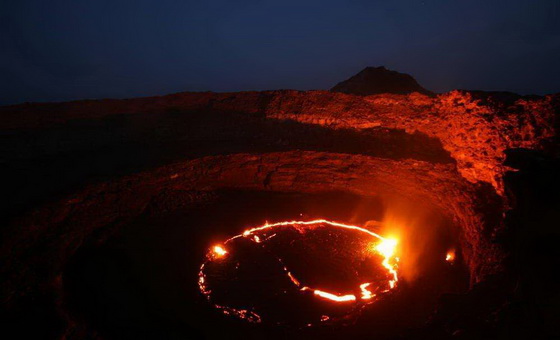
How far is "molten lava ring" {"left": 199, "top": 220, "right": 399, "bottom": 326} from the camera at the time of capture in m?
4.70

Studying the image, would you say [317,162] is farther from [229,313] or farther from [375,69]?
[375,69]

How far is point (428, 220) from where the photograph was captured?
22.7ft

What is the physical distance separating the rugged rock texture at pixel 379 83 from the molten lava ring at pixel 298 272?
886 centimetres

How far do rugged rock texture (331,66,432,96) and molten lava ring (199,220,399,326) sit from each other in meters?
8.86

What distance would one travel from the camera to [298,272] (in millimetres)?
5453

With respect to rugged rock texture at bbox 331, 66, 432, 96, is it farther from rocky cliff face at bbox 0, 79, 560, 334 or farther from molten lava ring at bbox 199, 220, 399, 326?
molten lava ring at bbox 199, 220, 399, 326

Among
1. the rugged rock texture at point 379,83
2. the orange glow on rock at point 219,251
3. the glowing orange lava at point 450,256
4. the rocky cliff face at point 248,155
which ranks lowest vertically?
the glowing orange lava at point 450,256

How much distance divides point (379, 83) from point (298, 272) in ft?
37.4

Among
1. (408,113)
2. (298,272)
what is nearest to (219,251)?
(298,272)

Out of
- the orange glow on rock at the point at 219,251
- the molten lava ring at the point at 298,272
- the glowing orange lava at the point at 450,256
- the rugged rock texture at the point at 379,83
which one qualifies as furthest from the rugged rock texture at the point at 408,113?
the rugged rock texture at the point at 379,83

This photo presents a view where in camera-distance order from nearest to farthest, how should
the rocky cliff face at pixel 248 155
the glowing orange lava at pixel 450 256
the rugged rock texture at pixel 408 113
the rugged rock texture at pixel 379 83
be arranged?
the rocky cliff face at pixel 248 155
the rugged rock texture at pixel 408 113
the glowing orange lava at pixel 450 256
the rugged rock texture at pixel 379 83

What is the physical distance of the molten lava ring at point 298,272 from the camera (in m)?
4.70

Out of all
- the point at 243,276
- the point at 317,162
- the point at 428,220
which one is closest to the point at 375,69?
the point at 317,162

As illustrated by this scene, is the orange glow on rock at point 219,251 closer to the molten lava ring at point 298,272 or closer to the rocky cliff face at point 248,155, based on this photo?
the molten lava ring at point 298,272
